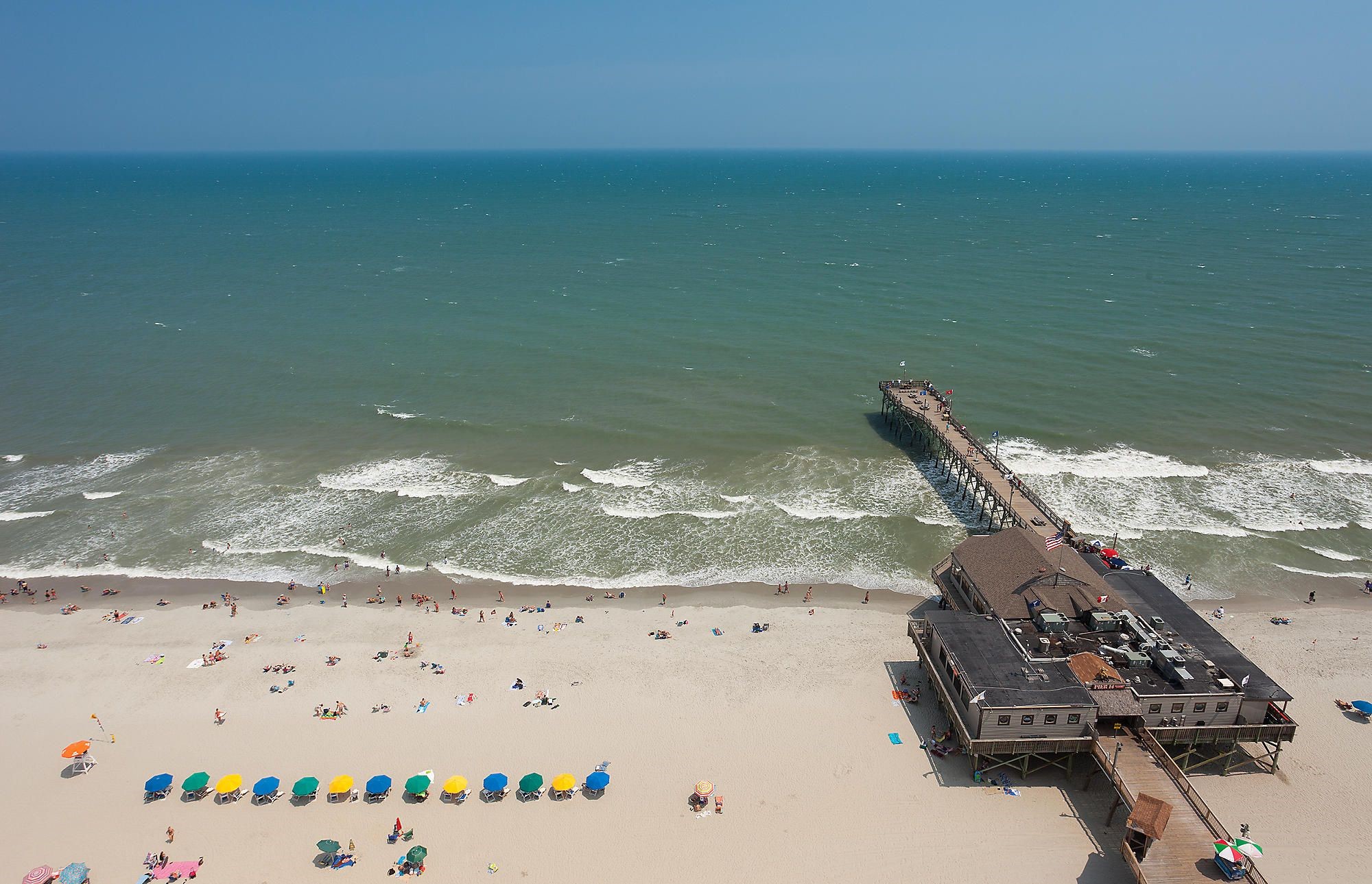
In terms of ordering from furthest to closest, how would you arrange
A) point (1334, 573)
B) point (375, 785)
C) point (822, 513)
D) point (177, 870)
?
point (822, 513)
point (1334, 573)
point (375, 785)
point (177, 870)

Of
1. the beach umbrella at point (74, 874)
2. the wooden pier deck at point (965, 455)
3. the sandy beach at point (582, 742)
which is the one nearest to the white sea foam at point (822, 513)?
the wooden pier deck at point (965, 455)

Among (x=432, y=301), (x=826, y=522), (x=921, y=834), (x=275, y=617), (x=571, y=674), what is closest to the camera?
(x=921, y=834)

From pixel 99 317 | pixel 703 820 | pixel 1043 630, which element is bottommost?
pixel 703 820

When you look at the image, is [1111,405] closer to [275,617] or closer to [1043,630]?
[1043,630]

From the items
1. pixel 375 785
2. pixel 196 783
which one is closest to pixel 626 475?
pixel 375 785

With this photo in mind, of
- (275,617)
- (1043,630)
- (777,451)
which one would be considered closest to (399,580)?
(275,617)

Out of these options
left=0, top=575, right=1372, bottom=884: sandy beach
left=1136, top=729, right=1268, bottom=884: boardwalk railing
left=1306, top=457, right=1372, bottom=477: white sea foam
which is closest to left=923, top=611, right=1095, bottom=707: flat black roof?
left=1136, top=729, right=1268, bottom=884: boardwalk railing

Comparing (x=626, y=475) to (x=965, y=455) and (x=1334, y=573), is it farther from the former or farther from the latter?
(x=1334, y=573)
